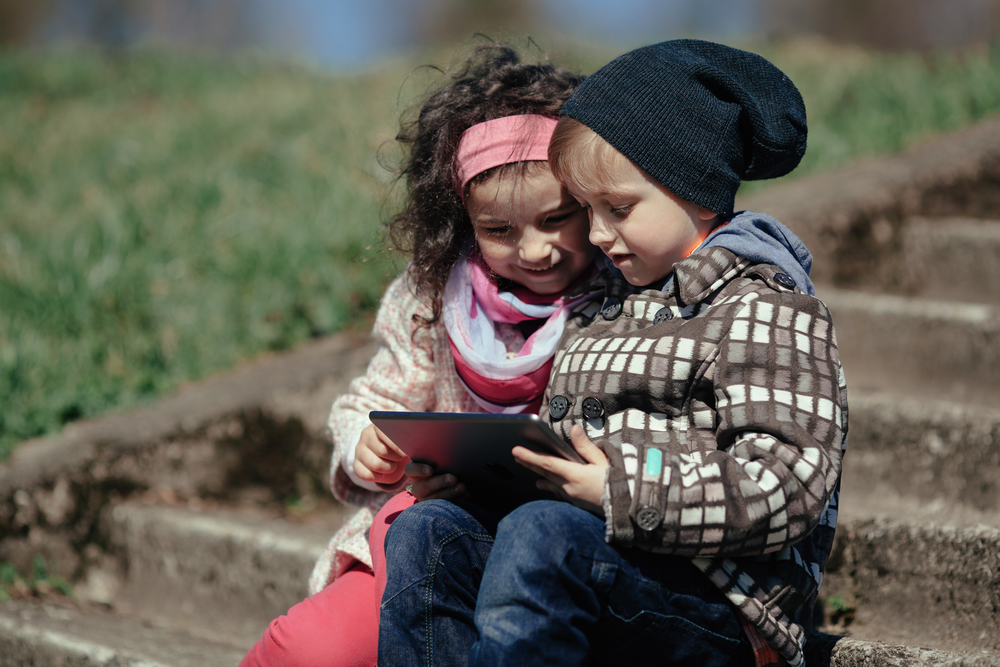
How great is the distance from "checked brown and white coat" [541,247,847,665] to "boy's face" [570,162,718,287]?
6 centimetres

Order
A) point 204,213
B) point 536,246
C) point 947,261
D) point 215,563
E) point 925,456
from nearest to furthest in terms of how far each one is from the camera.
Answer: point 536,246, point 925,456, point 215,563, point 947,261, point 204,213

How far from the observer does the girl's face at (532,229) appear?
1.71 meters

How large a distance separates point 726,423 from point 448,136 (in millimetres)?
870

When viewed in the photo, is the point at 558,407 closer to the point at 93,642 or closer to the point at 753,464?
the point at 753,464

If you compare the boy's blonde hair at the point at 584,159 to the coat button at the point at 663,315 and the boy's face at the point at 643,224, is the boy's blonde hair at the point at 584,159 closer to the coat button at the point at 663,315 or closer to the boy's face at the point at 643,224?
the boy's face at the point at 643,224

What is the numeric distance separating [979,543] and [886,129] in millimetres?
2856

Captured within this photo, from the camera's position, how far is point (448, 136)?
1843 millimetres

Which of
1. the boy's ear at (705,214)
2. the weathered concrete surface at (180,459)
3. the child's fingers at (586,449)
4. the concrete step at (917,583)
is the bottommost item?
the weathered concrete surface at (180,459)

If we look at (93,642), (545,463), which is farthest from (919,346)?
(93,642)

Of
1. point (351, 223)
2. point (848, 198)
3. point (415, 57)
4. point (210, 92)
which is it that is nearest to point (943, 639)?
point (848, 198)

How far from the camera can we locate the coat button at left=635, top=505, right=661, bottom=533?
4.30 ft

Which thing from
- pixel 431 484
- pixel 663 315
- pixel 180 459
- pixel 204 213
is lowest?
pixel 180 459

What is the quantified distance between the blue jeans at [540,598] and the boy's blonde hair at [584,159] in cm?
58

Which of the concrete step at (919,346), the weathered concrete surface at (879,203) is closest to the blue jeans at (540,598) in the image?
the concrete step at (919,346)
